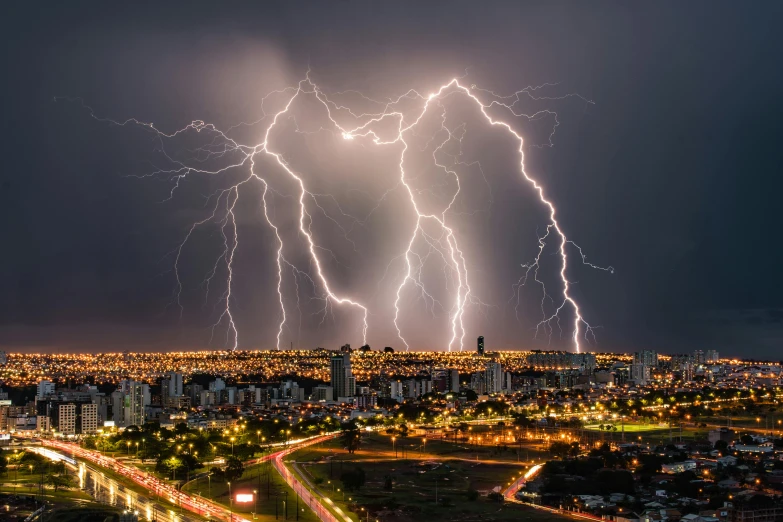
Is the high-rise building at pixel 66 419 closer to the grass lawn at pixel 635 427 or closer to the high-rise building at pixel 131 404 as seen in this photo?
the high-rise building at pixel 131 404

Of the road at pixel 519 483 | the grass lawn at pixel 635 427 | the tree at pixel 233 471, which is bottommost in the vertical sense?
the grass lawn at pixel 635 427

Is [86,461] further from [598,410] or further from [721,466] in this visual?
A: [598,410]

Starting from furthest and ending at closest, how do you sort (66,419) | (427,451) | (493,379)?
(493,379) < (66,419) < (427,451)

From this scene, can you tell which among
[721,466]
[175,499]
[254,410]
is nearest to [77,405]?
[254,410]

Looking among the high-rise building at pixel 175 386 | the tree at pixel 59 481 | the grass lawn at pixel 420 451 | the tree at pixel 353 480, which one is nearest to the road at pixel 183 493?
the tree at pixel 353 480

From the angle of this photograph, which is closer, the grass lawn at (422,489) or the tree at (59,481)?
the grass lawn at (422,489)

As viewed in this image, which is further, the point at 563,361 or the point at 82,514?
the point at 563,361

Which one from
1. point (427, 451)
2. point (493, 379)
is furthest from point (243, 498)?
point (493, 379)

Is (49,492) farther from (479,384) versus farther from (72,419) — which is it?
(479,384)
